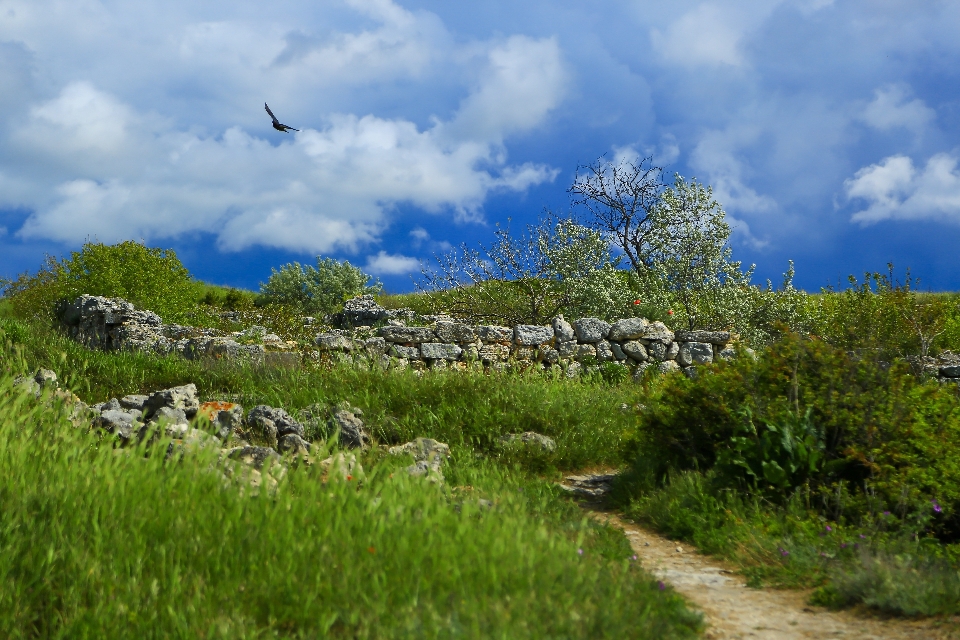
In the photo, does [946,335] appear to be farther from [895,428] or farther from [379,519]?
[379,519]

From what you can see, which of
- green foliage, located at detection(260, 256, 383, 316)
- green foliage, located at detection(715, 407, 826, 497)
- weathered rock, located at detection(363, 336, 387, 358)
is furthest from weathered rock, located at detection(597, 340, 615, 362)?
green foliage, located at detection(260, 256, 383, 316)

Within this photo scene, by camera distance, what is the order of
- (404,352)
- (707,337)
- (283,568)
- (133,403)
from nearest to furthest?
(283,568)
(133,403)
(404,352)
(707,337)

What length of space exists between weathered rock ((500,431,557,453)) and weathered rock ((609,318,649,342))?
709 cm

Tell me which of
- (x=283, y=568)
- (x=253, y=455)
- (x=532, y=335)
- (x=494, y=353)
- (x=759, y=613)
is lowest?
(x=759, y=613)

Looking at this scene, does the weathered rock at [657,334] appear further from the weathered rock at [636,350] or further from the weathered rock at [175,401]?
the weathered rock at [175,401]

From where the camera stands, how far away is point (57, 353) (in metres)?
13.0

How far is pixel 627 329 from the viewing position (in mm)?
15031

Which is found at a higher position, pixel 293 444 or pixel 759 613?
pixel 293 444

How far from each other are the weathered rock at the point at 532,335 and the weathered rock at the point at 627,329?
1243 millimetres

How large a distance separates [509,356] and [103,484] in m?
10.7

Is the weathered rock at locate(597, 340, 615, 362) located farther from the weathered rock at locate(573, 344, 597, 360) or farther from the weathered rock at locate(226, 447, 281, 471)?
the weathered rock at locate(226, 447, 281, 471)

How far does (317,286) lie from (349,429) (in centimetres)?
2325

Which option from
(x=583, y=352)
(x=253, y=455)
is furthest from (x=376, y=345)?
(x=253, y=455)

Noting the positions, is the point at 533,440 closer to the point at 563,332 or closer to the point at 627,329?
the point at 563,332
